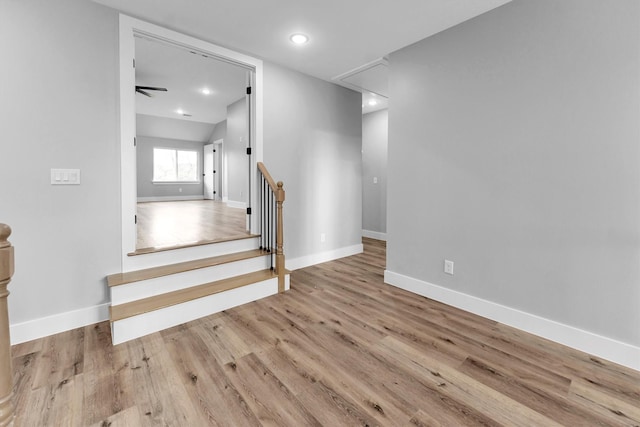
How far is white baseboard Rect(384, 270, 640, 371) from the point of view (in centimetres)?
191

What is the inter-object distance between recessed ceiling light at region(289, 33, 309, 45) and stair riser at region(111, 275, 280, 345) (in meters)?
2.50

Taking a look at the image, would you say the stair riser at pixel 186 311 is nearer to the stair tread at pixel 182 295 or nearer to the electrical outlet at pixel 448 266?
the stair tread at pixel 182 295

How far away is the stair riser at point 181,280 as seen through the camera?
2.39 meters

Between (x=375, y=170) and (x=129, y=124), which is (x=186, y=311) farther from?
(x=375, y=170)

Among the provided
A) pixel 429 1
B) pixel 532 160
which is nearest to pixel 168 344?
pixel 532 160

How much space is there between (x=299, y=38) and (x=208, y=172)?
8.59 m

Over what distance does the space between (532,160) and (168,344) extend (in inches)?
122

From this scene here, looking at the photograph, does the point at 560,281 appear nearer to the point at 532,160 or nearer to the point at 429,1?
the point at 532,160

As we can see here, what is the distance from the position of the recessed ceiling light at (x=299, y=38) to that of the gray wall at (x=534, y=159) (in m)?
1.07

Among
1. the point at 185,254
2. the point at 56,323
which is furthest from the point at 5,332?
the point at 185,254

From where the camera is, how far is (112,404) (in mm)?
1537

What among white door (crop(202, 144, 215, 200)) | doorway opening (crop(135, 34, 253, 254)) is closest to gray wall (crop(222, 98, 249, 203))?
doorway opening (crop(135, 34, 253, 254))

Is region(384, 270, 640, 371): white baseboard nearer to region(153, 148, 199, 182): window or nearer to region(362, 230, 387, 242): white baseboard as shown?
region(362, 230, 387, 242): white baseboard

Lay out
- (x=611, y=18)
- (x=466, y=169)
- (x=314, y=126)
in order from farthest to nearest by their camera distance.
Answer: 1. (x=314, y=126)
2. (x=466, y=169)
3. (x=611, y=18)
